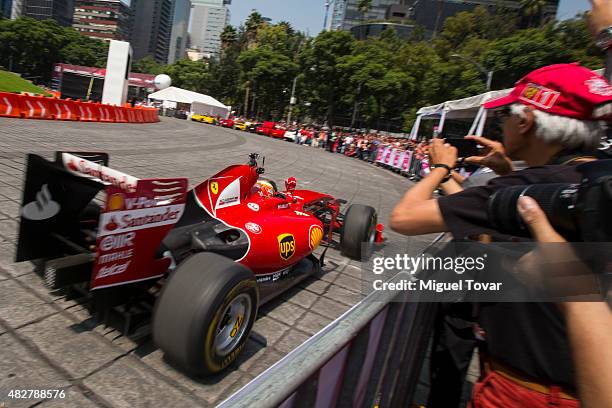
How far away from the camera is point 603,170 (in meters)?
0.79

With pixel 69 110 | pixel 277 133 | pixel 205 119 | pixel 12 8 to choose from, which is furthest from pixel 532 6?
pixel 12 8

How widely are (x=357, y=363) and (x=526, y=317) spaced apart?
1.91 ft

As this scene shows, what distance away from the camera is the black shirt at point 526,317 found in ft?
3.76

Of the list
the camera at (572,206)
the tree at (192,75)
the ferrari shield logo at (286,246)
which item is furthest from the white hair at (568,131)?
the tree at (192,75)

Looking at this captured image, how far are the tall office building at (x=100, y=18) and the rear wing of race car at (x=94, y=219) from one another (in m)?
167

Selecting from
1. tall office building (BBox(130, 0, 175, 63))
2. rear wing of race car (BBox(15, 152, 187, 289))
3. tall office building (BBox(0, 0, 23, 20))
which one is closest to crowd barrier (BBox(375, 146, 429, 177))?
rear wing of race car (BBox(15, 152, 187, 289))

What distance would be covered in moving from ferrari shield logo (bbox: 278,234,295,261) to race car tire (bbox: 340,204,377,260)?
151 cm

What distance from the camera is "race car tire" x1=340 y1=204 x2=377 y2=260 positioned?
5027 mm

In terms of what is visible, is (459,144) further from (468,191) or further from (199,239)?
(199,239)

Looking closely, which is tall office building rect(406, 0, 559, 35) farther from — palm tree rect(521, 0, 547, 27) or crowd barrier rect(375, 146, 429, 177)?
crowd barrier rect(375, 146, 429, 177)

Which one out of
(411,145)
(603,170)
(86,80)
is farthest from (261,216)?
(86,80)

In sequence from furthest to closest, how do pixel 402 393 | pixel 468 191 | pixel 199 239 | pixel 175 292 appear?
1. pixel 199 239
2. pixel 175 292
3. pixel 402 393
4. pixel 468 191

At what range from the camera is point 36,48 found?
222ft

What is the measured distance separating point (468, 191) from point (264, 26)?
2999 inches
